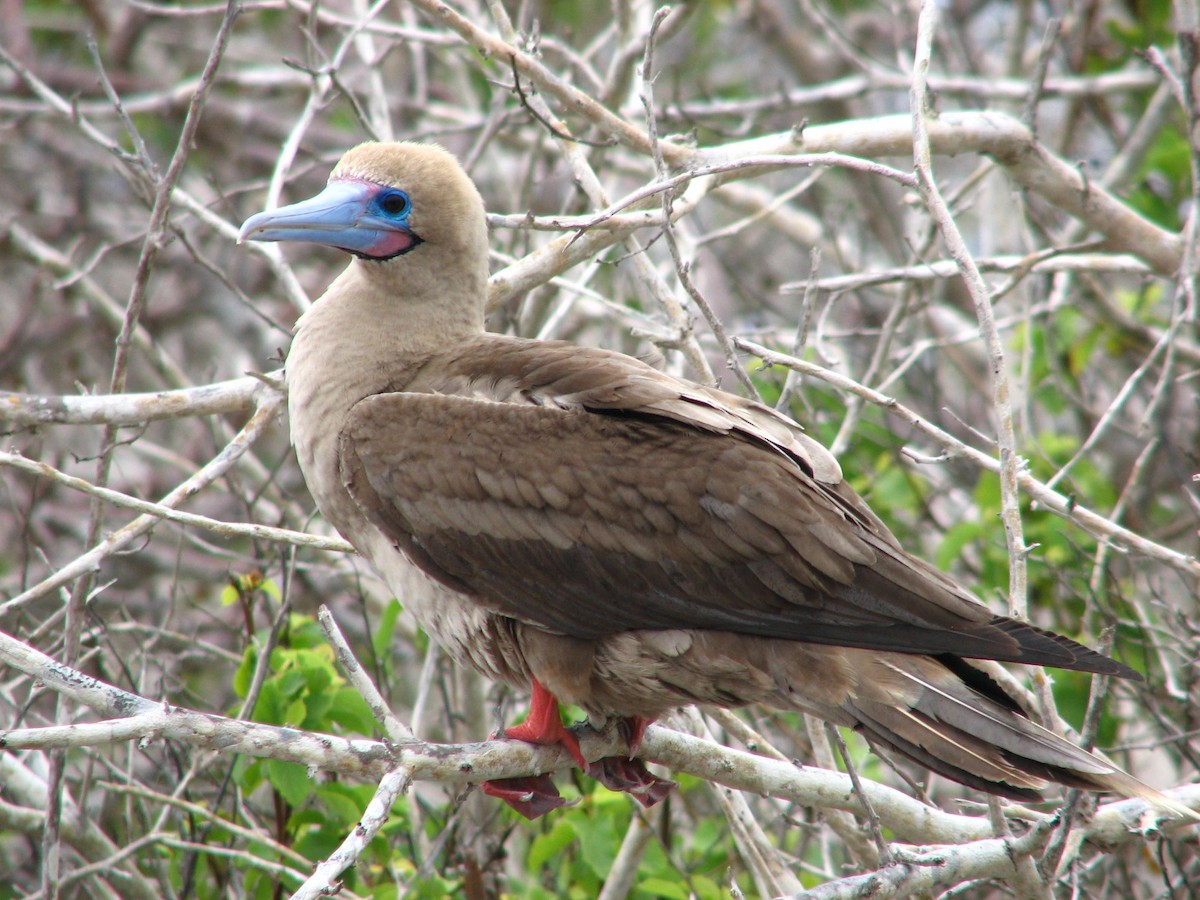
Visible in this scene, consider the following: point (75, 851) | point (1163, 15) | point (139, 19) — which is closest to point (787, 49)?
point (1163, 15)

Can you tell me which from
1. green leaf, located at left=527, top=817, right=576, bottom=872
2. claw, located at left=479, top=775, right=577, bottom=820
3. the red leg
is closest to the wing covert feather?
the red leg

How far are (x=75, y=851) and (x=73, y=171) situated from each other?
4.63 metres

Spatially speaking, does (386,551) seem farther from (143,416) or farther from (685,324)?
(685,324)

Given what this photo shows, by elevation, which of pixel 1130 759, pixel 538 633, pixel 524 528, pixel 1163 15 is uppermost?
pixel 1163 15

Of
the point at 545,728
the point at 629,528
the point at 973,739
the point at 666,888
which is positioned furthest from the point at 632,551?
the point at 666,888

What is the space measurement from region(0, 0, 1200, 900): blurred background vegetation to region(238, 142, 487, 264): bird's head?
12.4 inches

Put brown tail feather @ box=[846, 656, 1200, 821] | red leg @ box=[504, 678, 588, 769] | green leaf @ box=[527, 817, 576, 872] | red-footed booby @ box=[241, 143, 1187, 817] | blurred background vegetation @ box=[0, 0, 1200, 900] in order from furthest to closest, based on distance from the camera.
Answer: blurred background vegetation @ box=[0, 0, 1200, 900] → green leaf @ box=[527, 817, 576, 872] → red leg @ box=[504, 678, 588, 769] → red-footed booby @ box=[241, 143, 1187, 817] → brown tail feather @ box=[846, 656, 1200, 821]

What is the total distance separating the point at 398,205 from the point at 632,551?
4.37 feet

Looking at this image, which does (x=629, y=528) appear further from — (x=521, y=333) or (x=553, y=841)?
(x=521, y=333)

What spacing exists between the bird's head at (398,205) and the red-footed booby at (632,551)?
19 millimetres

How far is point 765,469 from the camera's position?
3.11 meters

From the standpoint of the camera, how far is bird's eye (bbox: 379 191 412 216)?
148 inches

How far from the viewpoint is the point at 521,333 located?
4887 millimetres

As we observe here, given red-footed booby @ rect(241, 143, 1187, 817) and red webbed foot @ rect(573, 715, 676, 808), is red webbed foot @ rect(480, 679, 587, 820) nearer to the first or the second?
red-footed booby @ rect(241, 143, 1187, 817)
